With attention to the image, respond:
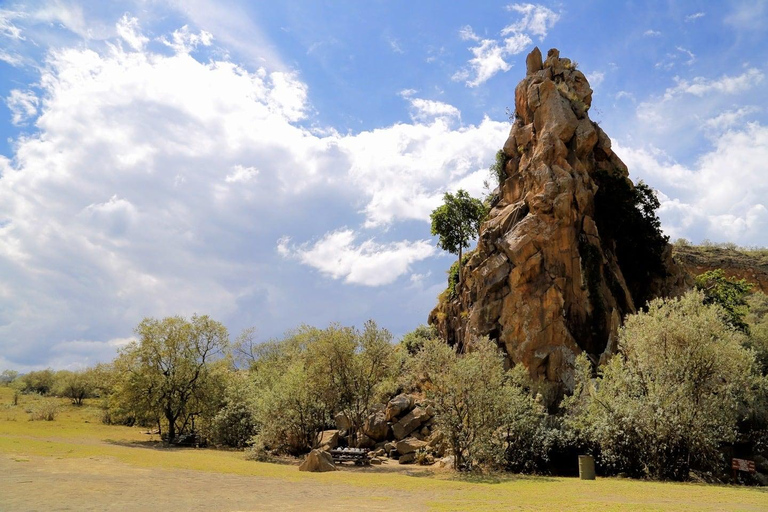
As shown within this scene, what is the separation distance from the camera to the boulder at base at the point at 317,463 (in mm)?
26766

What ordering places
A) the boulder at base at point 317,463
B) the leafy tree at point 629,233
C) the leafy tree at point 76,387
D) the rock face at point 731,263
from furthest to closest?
the rock face at point 731,263 → the leafy tree at point 76,387 → the leafy tree at point 629,233 → the boulder at base at point 317,463

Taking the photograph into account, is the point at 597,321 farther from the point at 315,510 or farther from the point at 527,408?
the point at 315,510

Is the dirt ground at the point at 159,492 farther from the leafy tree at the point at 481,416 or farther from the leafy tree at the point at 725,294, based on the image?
the leafy tree at the point at 725,294

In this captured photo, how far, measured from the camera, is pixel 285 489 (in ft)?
61.2

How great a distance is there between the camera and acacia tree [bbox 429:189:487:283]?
5981 centimetres

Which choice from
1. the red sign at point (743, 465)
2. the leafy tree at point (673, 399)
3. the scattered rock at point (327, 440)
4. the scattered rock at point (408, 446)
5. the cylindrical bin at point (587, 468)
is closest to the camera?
the red sign at point (743, 465)

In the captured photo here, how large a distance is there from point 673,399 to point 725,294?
39910 mm

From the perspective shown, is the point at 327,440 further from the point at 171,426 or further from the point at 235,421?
the point at 171,426

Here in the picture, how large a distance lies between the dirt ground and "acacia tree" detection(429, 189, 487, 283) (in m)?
42.1

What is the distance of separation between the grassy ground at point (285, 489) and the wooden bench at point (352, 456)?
9.06 feet

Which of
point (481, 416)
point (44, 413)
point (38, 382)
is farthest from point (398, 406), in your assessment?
point (38, 382)

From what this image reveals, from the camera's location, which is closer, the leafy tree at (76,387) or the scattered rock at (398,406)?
the scattered rock at (398,406)

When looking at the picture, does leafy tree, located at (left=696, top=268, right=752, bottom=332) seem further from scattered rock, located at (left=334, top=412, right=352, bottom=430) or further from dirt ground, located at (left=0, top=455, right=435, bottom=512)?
dirt ground, located at (left=0, top=455, right=435, bottom=512)

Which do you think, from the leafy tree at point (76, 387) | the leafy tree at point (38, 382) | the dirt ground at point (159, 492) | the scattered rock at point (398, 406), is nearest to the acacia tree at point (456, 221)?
the scattered rock at point (398, 406)
